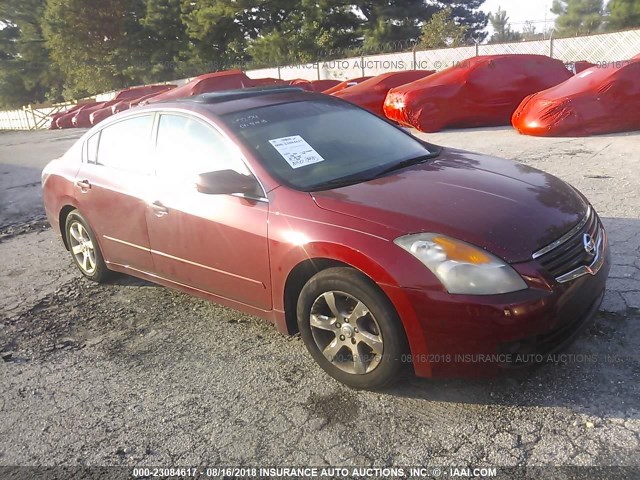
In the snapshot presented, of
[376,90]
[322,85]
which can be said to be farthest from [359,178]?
[322,85]

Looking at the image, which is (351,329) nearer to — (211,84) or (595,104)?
(595,104)

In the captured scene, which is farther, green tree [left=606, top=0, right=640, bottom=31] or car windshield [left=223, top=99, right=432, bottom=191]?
green tree [left=606, top=0, right=640, bottom=31]

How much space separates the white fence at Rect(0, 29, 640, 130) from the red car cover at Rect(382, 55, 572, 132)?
693 cm

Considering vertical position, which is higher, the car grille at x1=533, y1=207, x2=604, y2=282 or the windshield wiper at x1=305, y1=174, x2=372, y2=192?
the windshield wiper at x1=305, y1=174, x2=372, y2=192

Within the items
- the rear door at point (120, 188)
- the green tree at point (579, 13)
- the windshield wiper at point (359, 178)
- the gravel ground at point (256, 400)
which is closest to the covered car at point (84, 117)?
the rear door at point (120, 188)

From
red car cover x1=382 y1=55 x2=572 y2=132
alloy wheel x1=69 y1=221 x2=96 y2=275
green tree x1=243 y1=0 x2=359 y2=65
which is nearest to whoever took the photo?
alloy wheel x1=69 y1=221 x2=96 y2=275

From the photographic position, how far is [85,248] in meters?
5.04

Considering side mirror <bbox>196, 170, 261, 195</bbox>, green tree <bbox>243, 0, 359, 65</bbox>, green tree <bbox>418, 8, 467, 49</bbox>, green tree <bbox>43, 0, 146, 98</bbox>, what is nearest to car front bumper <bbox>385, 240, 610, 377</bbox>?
side mirror <bbox>196, 170, 261, 195</bbox>

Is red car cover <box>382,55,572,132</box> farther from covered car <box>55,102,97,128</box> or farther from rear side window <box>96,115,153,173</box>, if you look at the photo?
covered car <box>55,102,97,128</box>

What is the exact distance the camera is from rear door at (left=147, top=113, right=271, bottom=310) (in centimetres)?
339

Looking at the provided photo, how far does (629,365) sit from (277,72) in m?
31.4

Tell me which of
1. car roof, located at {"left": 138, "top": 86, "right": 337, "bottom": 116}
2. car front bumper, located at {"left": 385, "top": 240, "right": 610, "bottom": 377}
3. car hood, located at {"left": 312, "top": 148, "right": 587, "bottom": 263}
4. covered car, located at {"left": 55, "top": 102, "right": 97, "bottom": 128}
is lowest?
covered car, located at {"left": 55, "top": 102, "right": 97, "bottom": 128}

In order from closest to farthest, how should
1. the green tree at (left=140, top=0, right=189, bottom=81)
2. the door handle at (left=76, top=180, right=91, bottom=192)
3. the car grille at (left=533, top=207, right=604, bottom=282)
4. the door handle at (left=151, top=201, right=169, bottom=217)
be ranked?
1. the car grille at (left=533, top=207, right=604, bottom=282)
2. the door handle at (left=151, top=201, right=169, bottom=217)
3. the door handle at (left=76, top=180, right=91, bottom=192)
4. the green tree at (left=140, top=0, right=189, bottom=81)

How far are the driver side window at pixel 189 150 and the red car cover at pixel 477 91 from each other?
854 centimetres
